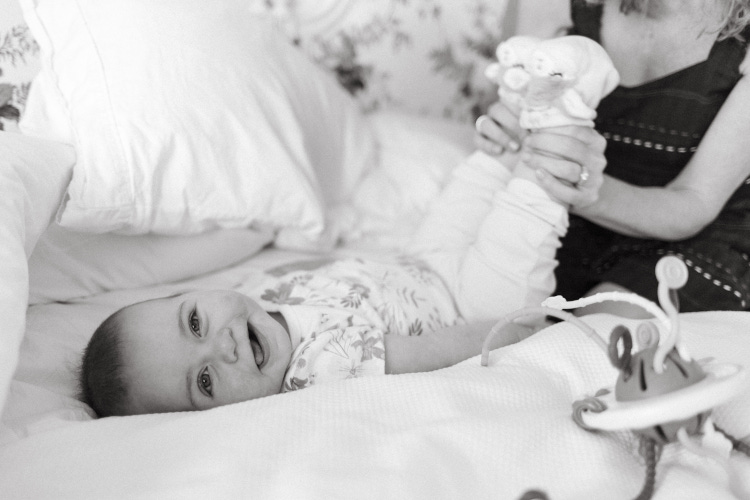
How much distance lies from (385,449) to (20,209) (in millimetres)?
532

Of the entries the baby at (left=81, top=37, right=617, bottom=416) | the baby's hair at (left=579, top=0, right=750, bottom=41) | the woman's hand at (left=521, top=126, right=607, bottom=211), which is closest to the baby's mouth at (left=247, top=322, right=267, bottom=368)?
the baby at (left=81, top=37, right=617, bottom=416)

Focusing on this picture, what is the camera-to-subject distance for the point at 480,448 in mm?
621

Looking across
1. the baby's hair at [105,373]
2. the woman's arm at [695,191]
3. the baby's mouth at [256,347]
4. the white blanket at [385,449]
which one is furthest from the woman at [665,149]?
the baby's hair at [105,373]

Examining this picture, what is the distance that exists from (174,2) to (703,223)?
3.03 ft

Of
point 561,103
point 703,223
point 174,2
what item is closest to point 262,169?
point 174,2

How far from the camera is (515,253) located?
1.01 m

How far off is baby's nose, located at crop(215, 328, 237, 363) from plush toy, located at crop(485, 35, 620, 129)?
53cm

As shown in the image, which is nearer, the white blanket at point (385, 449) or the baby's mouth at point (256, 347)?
the white blanket at point (385, 449)

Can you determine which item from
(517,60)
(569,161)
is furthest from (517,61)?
(569,161)

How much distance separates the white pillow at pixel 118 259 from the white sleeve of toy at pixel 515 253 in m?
0.41

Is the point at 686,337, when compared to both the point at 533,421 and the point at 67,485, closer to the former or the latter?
the point at 533,421

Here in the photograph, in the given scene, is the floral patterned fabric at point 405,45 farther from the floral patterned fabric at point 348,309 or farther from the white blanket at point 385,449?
the white blanket at point 385,449

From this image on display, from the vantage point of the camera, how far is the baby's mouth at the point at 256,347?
909mm

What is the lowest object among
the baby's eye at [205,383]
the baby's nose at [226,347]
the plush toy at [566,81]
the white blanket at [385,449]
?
the baby's eye at [205,383]
